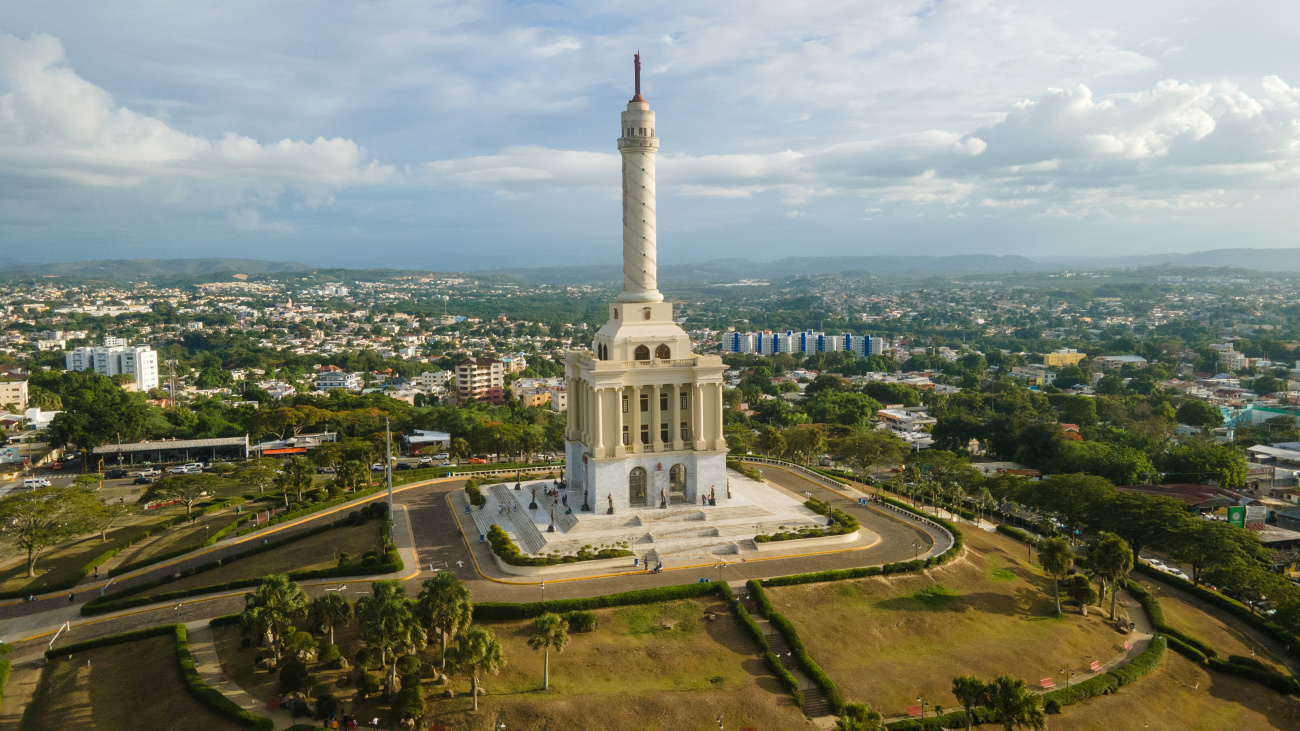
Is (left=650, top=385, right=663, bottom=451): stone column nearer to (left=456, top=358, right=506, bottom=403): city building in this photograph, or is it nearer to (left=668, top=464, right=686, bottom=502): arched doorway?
(left=668, top=464, right=686, bottom=502): arched doorway

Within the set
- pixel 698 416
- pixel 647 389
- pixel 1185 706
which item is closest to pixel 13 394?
pixel 647 389

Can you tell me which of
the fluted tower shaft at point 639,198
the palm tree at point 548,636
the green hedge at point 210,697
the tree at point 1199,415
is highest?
the fluted tower shaft at point 639,198

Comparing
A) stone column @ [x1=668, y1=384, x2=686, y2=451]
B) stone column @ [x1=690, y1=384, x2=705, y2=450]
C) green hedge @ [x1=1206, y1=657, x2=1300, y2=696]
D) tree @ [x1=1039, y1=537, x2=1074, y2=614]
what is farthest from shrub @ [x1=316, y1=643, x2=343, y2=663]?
green hedge @ [x1=1206, y1=657, x2=1300, y2=696]

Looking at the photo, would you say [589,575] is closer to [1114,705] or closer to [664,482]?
[664,482]

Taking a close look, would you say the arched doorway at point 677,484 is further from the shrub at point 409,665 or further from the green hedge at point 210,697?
the green hedge at point 210,697

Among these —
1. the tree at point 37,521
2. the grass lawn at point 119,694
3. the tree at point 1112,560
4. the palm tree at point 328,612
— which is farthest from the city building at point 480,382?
the tree at point 1112,560

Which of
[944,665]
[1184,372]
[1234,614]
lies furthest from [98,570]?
[1184,372]
